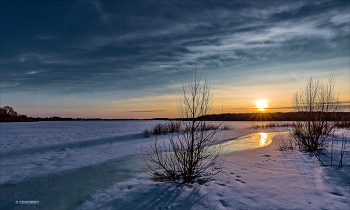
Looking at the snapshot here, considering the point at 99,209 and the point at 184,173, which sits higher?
the point at 184,173

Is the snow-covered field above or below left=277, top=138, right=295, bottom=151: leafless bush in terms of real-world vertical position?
below

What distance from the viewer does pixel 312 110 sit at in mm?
7836

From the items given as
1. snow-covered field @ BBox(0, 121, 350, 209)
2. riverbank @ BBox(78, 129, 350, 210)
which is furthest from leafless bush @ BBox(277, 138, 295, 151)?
riverbank @ BBox(78, 129, 350, 210)

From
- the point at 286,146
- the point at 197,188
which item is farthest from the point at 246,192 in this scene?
the point at 286,146

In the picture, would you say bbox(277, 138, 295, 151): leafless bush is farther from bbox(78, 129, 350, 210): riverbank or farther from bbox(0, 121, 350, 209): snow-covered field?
bbox(78, 129, 350, 210): riverbank

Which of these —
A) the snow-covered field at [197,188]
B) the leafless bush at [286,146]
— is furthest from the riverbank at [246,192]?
the leafless bush at [286,146]

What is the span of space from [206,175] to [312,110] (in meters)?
5.86

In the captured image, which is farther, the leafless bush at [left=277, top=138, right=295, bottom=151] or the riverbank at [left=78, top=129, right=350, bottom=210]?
the leafless bush at [left=277, top=138, right=295, bottom=151]

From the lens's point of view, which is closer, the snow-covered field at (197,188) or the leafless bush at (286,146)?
the snow-covered field at (197,188)

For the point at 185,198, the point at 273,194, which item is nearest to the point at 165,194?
the point at 185,198

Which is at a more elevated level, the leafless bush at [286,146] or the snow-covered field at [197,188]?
the leafless bush at [286,146]

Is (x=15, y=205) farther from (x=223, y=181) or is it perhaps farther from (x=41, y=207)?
(x=223, y=181)

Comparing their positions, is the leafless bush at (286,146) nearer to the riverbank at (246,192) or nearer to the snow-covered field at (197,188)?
the snow-covered field at (197,188)

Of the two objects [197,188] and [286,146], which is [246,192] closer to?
[197,188]
